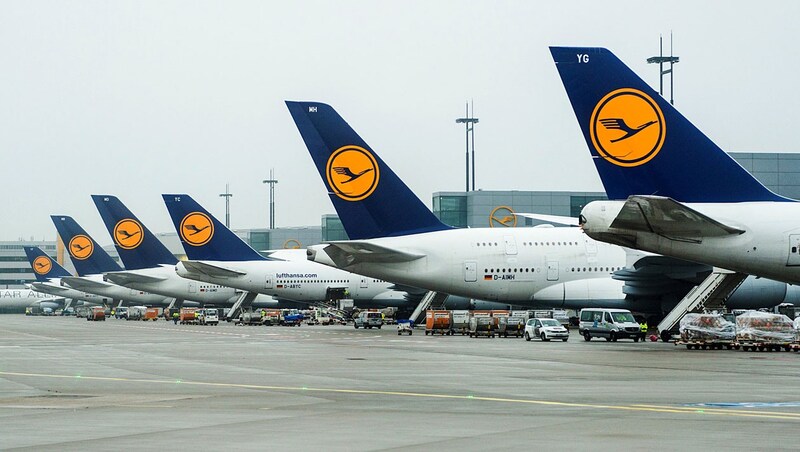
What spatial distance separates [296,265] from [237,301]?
23.9 m

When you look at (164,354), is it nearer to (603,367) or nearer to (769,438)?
(603,367)

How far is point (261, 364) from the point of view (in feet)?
115

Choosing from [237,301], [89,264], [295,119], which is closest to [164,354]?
[295,119]

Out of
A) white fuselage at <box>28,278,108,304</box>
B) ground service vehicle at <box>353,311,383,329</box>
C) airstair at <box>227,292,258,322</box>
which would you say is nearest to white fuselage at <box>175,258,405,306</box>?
ground service vehicle at <box>353,311,383,329</box>

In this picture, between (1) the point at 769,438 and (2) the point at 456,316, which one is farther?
(2) the point at 456,316

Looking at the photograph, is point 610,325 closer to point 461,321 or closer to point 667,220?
point 461,321

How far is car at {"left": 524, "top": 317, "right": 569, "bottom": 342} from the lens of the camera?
5181 centimetres

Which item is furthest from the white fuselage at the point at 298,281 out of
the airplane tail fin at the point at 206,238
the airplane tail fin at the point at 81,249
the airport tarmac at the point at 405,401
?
the airplane tail fin at the point at 81,249

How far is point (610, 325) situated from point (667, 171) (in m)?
17.0

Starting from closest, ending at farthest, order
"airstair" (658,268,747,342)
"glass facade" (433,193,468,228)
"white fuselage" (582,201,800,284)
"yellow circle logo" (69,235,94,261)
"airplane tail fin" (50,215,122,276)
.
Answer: "white fuselage" (582,201,800,284), "airstair" (658,268,747,342), "glass facade" (433,193,468,228), "airplane tail fin" (50,215,122,276), "yellow circle logo" (69,235,94,261)

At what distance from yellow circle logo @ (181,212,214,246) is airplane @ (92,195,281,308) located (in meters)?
19.5

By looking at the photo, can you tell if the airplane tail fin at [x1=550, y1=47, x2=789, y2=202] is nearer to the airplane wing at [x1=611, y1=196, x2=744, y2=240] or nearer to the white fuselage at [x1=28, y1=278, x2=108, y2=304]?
the airplane wing at [x1=611, y1=196, x2=744, y2=240]

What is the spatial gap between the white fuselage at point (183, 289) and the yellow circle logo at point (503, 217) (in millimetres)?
24556

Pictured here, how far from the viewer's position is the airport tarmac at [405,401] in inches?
623
